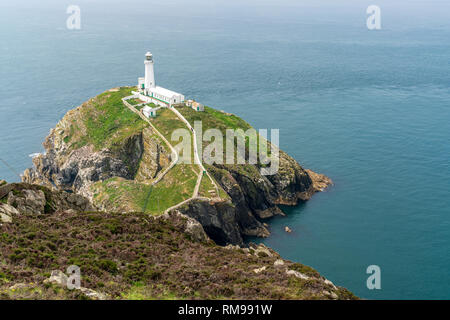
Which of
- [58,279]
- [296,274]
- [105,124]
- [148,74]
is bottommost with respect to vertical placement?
[296,274]

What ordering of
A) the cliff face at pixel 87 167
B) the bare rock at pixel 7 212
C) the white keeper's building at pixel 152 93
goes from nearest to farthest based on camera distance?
the bare rock at pixel 7 212
the cliff face at pixel 87 167
the white keeper's building at pixel 152 93

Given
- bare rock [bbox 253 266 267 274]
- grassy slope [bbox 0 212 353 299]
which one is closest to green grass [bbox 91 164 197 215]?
grassy slope [bbox 0 212 353 299]

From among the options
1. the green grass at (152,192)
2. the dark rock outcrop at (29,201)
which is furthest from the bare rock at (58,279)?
the green grass at (152,192)

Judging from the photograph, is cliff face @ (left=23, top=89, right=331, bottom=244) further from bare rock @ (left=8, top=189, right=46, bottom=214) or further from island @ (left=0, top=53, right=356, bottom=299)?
bare rock @ (left=8, top=189, right=46, bottom=214)

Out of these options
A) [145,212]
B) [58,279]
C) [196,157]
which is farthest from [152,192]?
[58,279]

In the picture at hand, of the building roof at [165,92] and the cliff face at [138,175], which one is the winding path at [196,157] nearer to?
the cliff face at [138,175]

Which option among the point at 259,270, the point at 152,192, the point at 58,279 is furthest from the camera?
the point at 152,192

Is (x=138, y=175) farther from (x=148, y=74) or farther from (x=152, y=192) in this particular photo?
(x=148, y=74)
